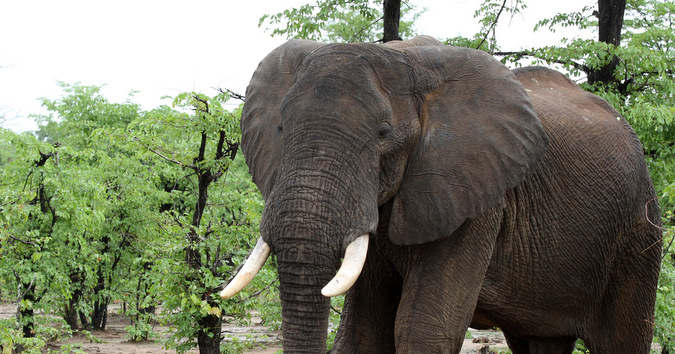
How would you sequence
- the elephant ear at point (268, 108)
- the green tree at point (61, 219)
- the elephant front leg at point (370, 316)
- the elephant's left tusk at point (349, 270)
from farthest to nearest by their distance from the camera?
the green tree at point (61, 219)
the elephant front leg at point (370, 316)
the elephant ear at point (268, 108)
the elephant's left tusk at point (349, 270)

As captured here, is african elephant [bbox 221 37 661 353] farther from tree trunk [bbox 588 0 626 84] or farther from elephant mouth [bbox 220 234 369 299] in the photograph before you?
tree trunk [bbox 588 0 626 84]

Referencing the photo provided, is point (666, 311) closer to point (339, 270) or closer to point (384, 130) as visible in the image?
point (384, 130)

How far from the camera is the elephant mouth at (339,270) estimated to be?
3.00 meters

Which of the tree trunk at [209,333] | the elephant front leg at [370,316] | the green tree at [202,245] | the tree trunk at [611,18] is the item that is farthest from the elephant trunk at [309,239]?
the tree trunk at [611,18]

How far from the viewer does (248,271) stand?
324cm

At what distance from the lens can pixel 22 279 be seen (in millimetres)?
9547

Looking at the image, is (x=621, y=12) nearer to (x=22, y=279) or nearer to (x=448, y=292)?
(x=448, y=292)

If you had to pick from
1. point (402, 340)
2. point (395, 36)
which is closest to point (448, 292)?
point (402, 340)

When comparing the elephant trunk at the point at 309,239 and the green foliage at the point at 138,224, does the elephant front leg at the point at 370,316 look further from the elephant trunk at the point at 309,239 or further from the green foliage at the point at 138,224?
the green foliage at the point at 138,224

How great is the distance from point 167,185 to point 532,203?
1457 cm

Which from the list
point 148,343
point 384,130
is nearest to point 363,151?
point 384,130

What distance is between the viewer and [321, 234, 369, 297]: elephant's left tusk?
2.99m

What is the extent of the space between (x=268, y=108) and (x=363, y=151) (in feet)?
2.68

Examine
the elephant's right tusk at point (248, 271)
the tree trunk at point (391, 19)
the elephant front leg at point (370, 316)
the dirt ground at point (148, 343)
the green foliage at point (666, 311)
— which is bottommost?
the dirt ground at point (148, 343)
